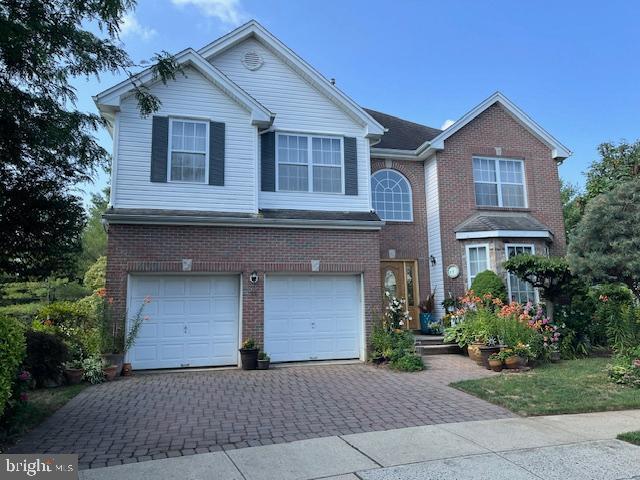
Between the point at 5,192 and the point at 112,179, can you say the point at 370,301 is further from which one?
the point at 5,192

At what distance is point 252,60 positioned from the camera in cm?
1321

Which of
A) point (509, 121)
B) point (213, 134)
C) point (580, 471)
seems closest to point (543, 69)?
point (509, 121)

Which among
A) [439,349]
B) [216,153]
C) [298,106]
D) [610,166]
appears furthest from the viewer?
[610,166]

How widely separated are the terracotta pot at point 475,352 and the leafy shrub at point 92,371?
8.28 metres

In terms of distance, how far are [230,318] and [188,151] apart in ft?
14.1

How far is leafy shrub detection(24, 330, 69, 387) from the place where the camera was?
858cm

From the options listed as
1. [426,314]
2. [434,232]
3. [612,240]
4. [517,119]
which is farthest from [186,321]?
[517,119]

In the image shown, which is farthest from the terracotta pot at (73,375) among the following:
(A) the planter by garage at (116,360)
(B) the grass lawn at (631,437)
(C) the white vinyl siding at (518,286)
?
(C) the white vinyl siding at (518,286)

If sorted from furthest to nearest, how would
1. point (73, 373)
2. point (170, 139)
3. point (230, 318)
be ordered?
1. point (170, 139)
2. point (230, 318)
3. point (73, 373)

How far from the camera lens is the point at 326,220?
11734mm

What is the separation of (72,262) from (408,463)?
1073 centimetres

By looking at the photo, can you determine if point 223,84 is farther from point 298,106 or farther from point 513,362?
point 513,362

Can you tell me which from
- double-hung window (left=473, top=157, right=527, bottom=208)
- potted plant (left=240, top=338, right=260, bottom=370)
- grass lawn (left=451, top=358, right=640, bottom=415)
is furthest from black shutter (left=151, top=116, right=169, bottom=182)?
double-hung window (left=473, top=157, right=527, bottom=208)

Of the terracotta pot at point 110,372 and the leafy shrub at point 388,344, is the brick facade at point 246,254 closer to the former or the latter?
the leafy shrub at point 388,344
